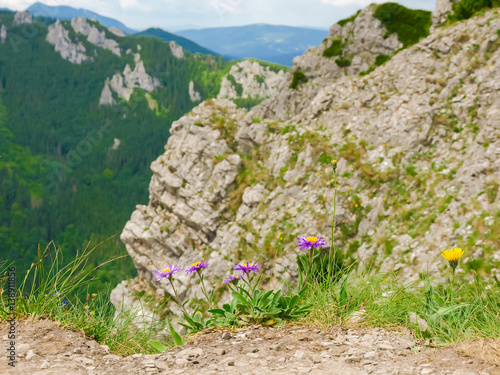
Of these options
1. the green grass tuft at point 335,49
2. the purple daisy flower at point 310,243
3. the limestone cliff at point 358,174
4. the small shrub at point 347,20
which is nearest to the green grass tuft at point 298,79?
the green grass tuft at point 335,49

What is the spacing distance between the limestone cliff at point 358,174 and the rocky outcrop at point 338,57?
545 cm

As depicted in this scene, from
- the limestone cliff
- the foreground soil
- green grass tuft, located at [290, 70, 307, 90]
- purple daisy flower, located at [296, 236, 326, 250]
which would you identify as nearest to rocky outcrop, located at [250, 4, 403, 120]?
green grass tuft, located at [290, 70, 307, 90]

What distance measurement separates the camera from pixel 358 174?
1697 cm

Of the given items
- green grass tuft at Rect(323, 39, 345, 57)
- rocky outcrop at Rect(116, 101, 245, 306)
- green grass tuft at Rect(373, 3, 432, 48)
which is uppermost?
green grass tuft at Rect(373, 3, 432, 48)

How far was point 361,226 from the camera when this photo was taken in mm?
15664

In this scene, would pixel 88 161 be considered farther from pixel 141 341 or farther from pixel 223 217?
pixel 141 341

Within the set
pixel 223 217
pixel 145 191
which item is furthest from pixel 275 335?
pixel 145 191

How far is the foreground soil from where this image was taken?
3.01 metres

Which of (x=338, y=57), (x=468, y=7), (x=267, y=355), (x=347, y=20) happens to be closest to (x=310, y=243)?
(x=267, y=355)

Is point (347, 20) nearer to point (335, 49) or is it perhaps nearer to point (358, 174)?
point (335, 49)

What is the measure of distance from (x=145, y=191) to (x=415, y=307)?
6926 inches

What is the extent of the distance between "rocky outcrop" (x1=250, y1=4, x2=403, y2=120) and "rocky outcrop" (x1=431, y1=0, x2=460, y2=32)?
5759 mm

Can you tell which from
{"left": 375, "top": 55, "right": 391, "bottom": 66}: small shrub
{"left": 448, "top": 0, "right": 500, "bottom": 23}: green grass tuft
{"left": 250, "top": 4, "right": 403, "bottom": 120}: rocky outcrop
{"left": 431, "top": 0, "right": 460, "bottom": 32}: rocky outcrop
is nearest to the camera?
{"left": 448, "top": 0, "right": 500, "bottom": 23}: green grass tuft

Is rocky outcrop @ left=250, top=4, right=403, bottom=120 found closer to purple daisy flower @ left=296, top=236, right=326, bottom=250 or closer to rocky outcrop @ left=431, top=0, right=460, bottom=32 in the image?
rocky outcrop @ left=431, top=0, right=460, bottom=32
